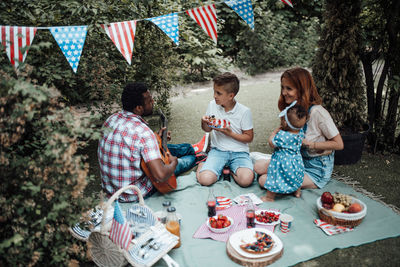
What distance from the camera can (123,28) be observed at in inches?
138

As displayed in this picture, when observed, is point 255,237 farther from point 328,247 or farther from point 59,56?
point 59,56

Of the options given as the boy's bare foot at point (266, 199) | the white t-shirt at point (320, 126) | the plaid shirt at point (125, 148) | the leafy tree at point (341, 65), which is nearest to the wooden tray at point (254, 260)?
the boy's bare foot at point (266, 199)

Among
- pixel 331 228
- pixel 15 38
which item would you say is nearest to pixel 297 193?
pixel 331 228

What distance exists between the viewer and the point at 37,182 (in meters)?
2.02

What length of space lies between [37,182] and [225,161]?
2496mm

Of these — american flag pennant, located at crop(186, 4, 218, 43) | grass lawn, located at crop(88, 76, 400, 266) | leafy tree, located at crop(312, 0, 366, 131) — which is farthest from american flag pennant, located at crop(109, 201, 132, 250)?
leafy tree, located at crop(312, 0, 366, 131)

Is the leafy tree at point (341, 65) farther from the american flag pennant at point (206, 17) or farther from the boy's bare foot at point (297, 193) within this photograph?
the american flag pennant at point (206, 17)

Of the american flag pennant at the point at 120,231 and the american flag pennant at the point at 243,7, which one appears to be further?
the american flag pennant at the point at 243,7

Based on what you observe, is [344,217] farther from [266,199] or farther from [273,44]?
[273,44]

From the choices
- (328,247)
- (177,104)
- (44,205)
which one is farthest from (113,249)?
(177,104)

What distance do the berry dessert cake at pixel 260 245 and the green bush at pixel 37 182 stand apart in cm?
141

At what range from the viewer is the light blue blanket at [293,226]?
106 inches

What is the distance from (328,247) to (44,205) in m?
2.41

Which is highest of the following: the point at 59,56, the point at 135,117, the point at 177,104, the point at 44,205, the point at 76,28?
the point at 76,28
